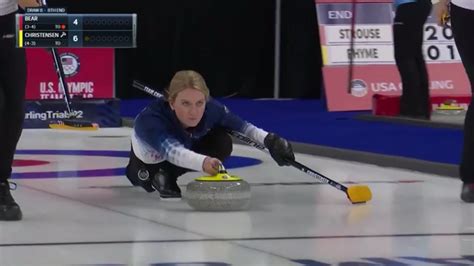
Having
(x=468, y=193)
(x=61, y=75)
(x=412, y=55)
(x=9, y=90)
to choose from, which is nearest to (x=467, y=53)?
(x=468, y=193)

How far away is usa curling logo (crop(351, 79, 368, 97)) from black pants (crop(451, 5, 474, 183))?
16.9 feet

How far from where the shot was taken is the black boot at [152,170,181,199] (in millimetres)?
5246

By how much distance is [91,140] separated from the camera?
816 cm

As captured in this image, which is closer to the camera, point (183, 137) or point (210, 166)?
point (210, 166)

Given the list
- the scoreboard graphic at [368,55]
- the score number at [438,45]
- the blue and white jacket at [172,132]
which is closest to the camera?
the blue and white jacket at [172,132]

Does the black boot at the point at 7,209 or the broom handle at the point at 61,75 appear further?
the broom handle at the point at 61,75

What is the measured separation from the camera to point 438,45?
10539 mm

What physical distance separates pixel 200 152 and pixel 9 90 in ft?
3.34

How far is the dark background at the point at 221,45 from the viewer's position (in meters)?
11.4

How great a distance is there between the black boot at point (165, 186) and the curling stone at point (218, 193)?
0.28m

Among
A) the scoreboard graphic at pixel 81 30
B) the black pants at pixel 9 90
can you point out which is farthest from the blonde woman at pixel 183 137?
the black pants at pixel 9 90

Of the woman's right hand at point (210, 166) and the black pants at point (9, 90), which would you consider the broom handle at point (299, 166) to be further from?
the black pants at point (9, 90)

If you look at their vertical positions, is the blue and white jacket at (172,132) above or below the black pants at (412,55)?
below

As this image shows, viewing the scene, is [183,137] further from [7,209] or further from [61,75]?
[61,75]
